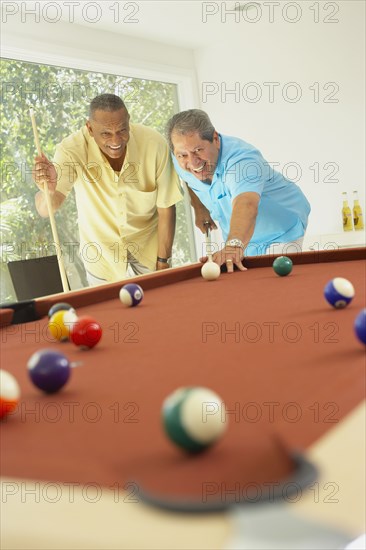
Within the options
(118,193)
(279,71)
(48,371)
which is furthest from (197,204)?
(48,371)

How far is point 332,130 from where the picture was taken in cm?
629

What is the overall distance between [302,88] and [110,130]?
3112mm

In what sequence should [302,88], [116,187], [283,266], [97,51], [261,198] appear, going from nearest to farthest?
[283,266] → [261,198] → [116,187] → [97,51] → [302,88]

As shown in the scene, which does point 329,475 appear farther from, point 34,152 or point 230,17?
point 230,17

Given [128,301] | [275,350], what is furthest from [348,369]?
[128,301]

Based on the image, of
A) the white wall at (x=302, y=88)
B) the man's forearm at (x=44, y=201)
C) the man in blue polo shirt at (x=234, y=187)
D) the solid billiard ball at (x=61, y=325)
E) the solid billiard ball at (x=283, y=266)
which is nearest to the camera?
the solid billiard ball at (x=61, y=325)

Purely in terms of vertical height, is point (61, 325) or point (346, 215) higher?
point (346, 215)

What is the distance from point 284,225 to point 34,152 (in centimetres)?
240

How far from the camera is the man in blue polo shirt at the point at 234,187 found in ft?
11.1

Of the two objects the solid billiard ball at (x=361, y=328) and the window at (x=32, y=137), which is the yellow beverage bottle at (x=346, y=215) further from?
the solid billiard ball at (x=361, y=328)

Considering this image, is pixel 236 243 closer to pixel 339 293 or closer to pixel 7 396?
pixel 339 293

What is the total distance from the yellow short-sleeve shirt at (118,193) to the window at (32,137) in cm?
86

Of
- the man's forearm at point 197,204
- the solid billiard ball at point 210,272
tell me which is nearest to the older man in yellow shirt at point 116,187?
the man's forearm at point 197,204

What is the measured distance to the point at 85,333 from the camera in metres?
1.49
